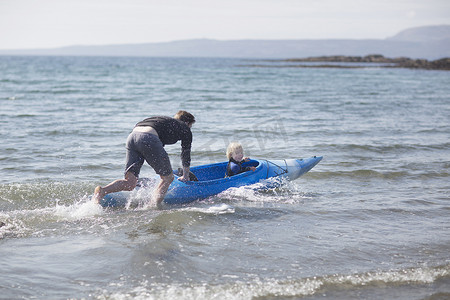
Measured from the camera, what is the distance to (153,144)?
266 inches

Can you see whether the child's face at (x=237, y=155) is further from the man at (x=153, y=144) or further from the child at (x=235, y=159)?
the man at (x=153, y=144)

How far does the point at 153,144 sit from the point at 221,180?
6.11 feet

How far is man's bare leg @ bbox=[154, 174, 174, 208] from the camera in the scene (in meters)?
7.26

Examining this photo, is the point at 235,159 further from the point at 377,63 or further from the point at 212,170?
the point at 377,63

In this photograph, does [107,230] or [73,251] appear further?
[107,230]

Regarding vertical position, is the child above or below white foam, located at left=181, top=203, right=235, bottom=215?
above

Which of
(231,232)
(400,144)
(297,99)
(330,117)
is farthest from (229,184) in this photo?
(297,99)

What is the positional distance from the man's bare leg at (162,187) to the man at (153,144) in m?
0.02

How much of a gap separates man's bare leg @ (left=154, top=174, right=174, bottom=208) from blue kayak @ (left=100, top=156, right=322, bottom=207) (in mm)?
461

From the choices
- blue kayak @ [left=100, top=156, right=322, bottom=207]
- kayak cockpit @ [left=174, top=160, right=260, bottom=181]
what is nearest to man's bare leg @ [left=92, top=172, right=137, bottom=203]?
blue kayak @ [left=100, top=156, right=322, bottom=207]

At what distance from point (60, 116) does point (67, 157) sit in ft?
24.8

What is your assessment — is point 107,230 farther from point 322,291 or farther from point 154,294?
point 322,291

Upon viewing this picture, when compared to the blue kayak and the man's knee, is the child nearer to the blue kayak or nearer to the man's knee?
the blue kayak

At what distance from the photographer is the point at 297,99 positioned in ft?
87.9
